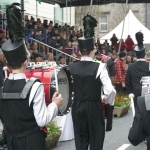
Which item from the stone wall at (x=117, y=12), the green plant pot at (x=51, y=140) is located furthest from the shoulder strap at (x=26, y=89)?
the stone wall at (x=117, y=12)

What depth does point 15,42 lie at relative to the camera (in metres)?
3.71

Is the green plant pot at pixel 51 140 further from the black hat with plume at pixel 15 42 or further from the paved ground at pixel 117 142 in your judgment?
the black hat with plume at pixel 15 42

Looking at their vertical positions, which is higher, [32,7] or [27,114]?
[32,7]

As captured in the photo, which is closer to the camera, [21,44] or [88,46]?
[21,44]

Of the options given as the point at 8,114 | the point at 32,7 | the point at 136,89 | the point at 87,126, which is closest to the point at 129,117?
the point at 136,89

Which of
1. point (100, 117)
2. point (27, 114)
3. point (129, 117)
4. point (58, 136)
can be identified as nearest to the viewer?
point (27, 114)

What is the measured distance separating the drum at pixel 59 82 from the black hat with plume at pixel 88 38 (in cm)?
87

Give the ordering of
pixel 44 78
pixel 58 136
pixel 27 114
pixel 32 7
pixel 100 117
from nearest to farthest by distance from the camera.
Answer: pixel 27 114 < pixel 44 78 < pixel 100 117 < pixel 58 136 < pixel 32 7

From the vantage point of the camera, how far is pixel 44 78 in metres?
4.36

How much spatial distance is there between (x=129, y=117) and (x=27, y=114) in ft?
22.5

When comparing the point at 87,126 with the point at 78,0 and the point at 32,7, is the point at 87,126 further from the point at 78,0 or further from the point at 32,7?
the point at 32,7

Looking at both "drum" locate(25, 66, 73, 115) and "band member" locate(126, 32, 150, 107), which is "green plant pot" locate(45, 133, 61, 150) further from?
"drum" locate(25, 66, 73, 115)

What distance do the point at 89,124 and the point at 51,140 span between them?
5.33 ft

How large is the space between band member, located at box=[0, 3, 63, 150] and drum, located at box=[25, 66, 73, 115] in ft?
1.83
